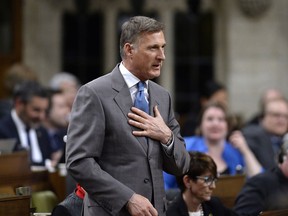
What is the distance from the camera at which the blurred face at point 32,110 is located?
966cm

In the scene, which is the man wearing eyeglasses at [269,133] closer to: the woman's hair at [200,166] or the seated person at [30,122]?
the seated person at [30,122]

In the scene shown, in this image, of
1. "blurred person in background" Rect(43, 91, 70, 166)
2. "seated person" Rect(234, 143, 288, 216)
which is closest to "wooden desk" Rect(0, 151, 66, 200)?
"seated person" Rect(234, 143, 288, 216)

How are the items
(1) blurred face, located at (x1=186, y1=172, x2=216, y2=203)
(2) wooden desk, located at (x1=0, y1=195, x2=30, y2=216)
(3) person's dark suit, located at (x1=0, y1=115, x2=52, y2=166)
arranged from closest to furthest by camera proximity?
(2) wooden desk, located at (x1=0, y1=195, x2=30, y2=216), (1) blurred face, located at (x1=186, y1=172, x2=216, y2=203), (3) person's dark suit, located at (x1=0, y1=115, x2=52, y2=166)

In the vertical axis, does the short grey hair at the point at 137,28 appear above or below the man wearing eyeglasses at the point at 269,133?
above

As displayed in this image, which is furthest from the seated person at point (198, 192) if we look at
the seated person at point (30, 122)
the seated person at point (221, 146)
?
the seated person at point (30, 122)

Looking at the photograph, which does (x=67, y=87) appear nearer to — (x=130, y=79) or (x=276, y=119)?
(x=276, y=119)

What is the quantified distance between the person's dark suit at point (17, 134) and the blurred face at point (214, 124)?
1.43m

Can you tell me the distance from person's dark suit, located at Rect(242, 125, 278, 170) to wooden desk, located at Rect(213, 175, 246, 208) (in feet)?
5.59

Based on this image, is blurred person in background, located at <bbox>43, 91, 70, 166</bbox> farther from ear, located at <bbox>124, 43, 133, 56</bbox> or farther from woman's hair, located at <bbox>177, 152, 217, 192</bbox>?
ear, located at <bbox>124, 43, 133, 56</bbox>

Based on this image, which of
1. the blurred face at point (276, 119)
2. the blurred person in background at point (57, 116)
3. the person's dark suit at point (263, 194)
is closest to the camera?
the person's dark suit at point (263, 194)

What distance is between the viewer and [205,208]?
23.0 feet

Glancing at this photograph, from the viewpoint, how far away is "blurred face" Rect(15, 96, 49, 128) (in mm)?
9664

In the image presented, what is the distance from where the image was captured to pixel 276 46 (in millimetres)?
14367

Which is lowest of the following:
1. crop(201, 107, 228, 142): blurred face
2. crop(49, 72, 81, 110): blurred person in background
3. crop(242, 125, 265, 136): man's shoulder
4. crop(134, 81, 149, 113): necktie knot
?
crop(242, 125, 265, 136): man's shoulder
